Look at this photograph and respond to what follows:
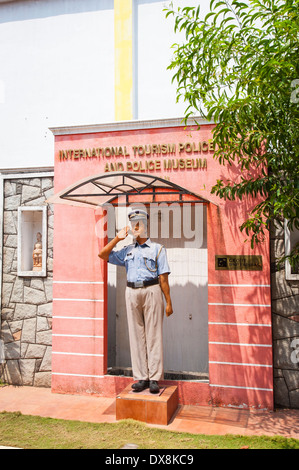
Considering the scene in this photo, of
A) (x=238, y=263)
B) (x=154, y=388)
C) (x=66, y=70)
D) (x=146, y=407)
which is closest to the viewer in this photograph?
(x=146, y=407)

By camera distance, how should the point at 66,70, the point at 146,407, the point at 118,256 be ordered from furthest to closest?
1. the point at 66,70
2. the point at 118,256
3. the point at 146,407

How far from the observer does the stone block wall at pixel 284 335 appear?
5.64m

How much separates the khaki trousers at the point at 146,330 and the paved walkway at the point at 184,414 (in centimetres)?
68

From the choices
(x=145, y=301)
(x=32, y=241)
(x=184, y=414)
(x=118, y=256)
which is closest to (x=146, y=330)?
(x=145, y=301)

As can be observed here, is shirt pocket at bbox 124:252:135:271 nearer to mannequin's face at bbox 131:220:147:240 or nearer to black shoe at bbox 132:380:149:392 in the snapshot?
mannequin's face at bbox 131:220:147:240

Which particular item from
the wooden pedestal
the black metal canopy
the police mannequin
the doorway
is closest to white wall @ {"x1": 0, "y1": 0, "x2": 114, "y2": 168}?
the black metal canopy

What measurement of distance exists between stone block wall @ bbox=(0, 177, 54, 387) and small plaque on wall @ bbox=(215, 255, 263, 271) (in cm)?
277

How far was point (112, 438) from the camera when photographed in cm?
460

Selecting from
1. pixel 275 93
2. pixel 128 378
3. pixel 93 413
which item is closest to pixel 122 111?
pixel 275 93

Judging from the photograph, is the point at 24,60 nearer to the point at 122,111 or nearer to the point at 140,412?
the point at 122,111

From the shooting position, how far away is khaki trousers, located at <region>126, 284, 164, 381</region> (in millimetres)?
5328

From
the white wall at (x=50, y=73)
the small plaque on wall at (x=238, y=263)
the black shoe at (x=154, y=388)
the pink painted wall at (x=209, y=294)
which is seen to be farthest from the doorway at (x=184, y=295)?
the white wall at (x=50, y=73)

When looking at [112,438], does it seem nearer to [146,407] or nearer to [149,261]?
[146,407]

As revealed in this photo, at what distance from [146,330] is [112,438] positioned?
1.34 m
